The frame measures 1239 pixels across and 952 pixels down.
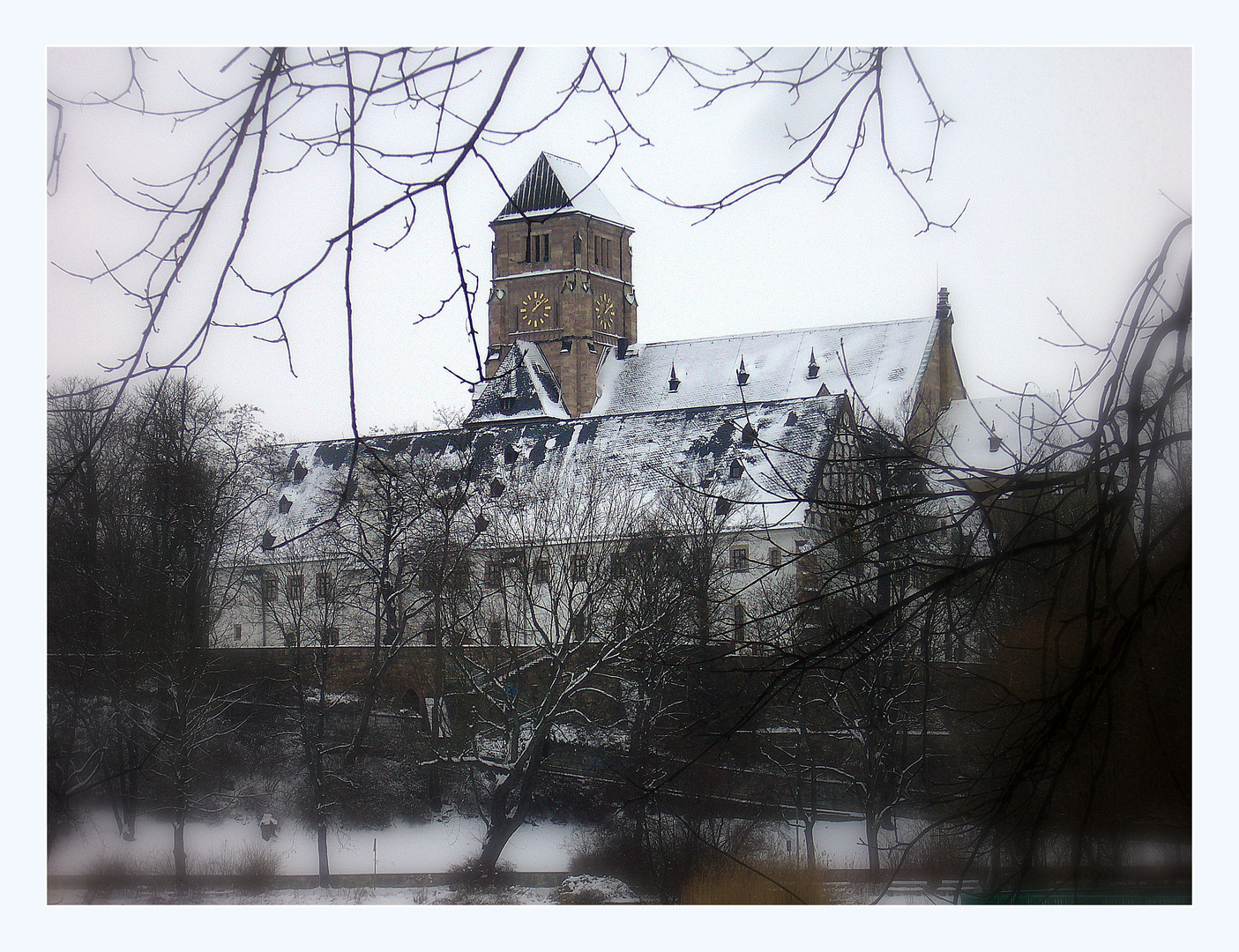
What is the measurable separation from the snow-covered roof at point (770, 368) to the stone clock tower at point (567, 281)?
0.36m

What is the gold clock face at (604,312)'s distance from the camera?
10008 millimetres

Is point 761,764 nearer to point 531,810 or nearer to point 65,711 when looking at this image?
point 531,810

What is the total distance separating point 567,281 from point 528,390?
1.50 m

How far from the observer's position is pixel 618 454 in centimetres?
1051

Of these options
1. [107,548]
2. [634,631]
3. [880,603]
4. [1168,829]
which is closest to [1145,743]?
[1168,829]

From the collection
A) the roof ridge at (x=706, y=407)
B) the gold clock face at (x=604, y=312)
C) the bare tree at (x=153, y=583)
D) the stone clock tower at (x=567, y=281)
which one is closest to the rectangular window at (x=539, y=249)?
the stone clock tower at (x=567, y=281)

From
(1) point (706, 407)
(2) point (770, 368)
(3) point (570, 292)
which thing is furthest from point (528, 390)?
(2) point (770, 368)

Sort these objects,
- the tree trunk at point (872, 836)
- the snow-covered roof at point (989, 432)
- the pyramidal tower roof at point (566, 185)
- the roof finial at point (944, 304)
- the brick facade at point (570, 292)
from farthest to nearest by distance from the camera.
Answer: the brick facade at point (570, 292), the roof finial at point (944, 304), the tree trunk at point (872, 836), the snow-covered roof at point (989, 432), the pyramidal tower roof at point (566, 185)

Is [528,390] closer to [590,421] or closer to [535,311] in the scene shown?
[590,421]

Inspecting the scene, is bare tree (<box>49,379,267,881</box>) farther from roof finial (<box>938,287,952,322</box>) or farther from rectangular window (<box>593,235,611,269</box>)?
roof finial (<box>938,287,952,322</box>)

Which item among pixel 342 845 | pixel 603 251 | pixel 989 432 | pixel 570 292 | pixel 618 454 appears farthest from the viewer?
pixel 570 292

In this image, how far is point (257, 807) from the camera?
8391mm

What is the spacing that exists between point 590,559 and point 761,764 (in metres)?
1.98

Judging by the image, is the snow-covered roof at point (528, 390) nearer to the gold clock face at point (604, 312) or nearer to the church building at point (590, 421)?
the church building at point (590, 421)
